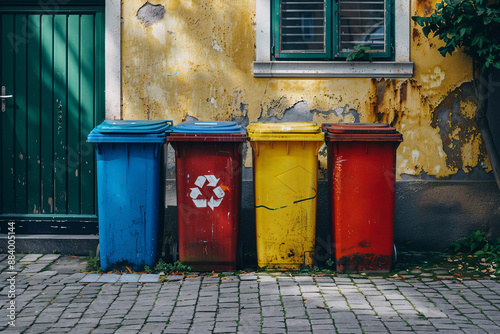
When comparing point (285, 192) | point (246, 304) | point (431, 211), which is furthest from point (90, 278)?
point (431, 211)

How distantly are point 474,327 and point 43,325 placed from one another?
3.07 metres

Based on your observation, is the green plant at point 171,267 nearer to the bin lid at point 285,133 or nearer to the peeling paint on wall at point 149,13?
the bin lid at point 285,133

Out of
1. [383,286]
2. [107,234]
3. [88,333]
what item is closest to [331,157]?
[383,286]

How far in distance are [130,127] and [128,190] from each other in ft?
1.93

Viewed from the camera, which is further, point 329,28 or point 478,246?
point 329,28

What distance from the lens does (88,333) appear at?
→ 3.96 metres

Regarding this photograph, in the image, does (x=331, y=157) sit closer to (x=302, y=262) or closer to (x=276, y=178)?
(x=276, y=178)

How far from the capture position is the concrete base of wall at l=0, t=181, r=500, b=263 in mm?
6359

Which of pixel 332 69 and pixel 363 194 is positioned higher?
pixel 332 69

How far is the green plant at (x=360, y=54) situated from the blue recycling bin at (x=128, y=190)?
2.28 metres

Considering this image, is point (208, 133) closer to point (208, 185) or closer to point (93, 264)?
point (208, 185)

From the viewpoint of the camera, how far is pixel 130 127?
5301mm

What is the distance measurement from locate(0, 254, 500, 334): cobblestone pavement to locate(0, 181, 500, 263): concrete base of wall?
3.65ft

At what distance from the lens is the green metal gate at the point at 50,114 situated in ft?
20.7
